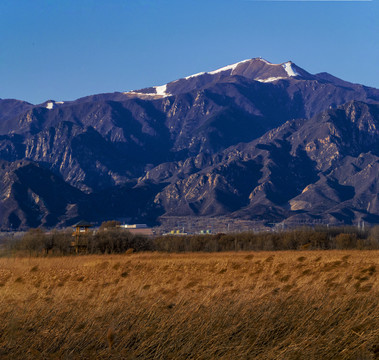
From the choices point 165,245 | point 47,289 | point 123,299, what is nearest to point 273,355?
point 123,299

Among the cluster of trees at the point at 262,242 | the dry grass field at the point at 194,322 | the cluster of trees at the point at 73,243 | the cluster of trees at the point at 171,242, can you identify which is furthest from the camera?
the cluster of trees at the point at 262,242

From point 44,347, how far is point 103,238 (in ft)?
348

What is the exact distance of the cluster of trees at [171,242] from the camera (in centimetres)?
12238

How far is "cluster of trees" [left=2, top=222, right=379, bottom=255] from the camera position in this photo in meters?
122

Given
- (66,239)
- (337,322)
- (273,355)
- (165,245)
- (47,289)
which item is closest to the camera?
(273,355)

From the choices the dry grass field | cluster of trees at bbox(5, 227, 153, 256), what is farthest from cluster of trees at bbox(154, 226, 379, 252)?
the dry grass field

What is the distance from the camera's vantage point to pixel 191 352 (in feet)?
75.6

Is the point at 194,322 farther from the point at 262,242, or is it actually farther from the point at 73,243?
the point at 262,242

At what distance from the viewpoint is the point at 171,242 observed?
493 ft

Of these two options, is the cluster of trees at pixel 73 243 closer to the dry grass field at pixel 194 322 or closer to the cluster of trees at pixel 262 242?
the cluster of trees at pixel 262 242

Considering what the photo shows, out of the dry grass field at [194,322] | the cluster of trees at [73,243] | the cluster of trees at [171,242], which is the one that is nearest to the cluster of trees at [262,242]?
the cluster of trees at [171,242]

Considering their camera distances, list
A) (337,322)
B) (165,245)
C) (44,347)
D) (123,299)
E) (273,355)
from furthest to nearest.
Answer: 1. (165,245)
2. (123,299)
3. (337,322)
4. (44,347)
5. (273,355)

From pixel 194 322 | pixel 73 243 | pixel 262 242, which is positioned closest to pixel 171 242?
pixel 262 242

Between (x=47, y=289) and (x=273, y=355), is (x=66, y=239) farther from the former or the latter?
→ (x=273, y=355)
